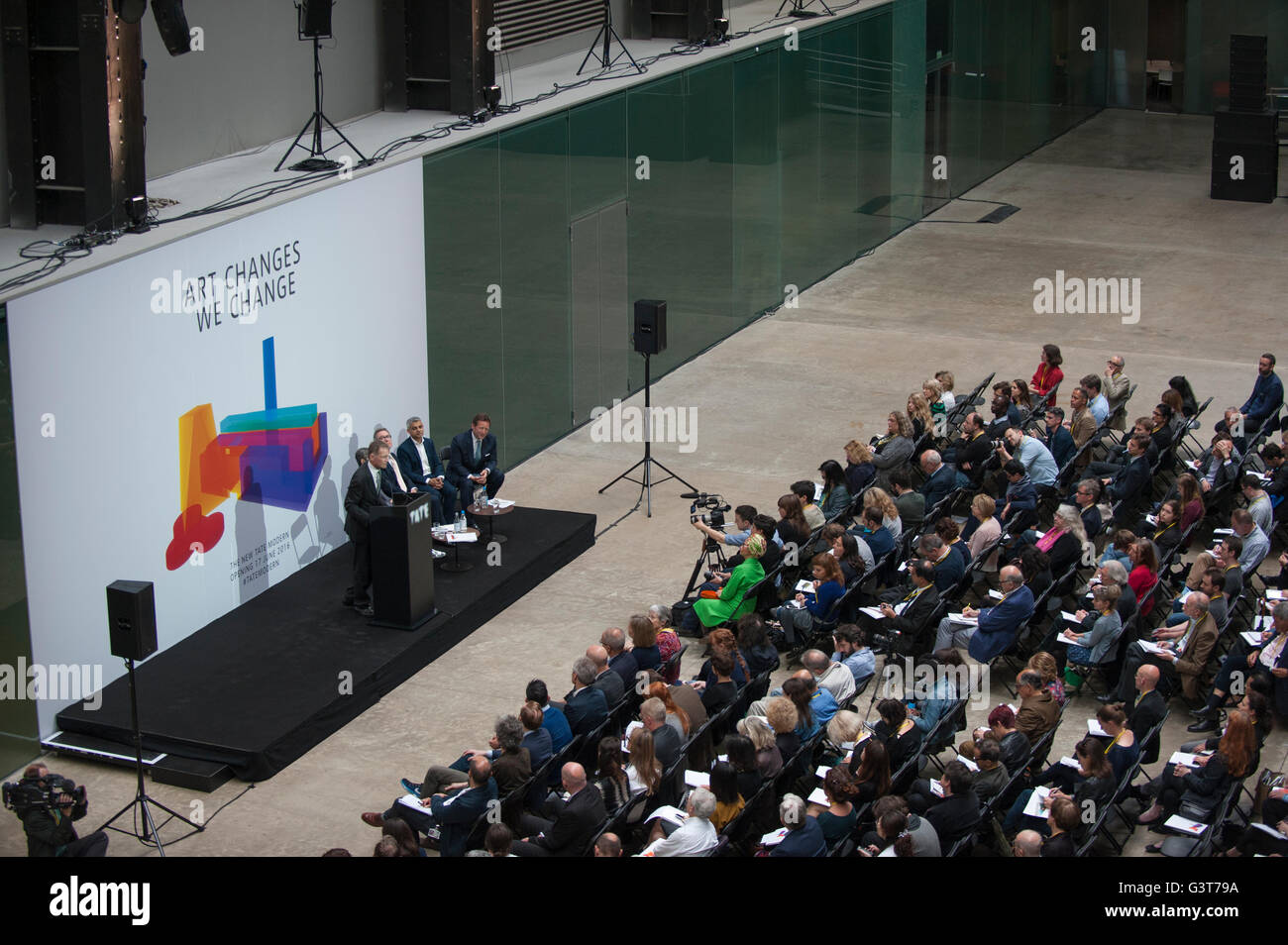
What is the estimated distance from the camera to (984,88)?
26.4 metres

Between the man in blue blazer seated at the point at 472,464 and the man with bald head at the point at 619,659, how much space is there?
12.0 feet

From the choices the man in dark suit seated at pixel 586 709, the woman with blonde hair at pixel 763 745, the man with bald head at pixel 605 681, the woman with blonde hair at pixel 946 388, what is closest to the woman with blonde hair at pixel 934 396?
the woman with blonde hair at pixel 946 388

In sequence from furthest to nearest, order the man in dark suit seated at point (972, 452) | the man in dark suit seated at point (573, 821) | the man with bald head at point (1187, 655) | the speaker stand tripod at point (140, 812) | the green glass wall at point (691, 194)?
the green glass wall at point (691, 194)
the man in dark suit seated at point (972, 452)
the man with bald head at point (1187, 655)
the speaker stand tripod at point (140, 812)
the man in dark suit seated at point (573, 821)

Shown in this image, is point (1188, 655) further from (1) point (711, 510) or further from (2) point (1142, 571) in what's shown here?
(1) point (711, 510)

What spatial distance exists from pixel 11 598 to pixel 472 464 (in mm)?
4459

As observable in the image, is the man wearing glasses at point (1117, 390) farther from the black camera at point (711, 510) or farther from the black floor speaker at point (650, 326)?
the black floor speaker at point (650, 326)

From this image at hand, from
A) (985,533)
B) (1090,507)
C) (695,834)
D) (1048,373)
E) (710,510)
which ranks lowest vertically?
(695,834)

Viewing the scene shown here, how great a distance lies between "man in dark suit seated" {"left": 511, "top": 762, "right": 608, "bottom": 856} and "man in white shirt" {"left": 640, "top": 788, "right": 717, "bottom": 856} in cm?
37

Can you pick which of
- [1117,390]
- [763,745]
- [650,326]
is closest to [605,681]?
[763,745]

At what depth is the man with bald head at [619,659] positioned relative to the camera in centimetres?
1034

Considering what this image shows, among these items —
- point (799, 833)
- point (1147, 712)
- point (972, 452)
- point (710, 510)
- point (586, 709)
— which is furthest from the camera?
point (972, 452)

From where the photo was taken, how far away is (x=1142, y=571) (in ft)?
37.7

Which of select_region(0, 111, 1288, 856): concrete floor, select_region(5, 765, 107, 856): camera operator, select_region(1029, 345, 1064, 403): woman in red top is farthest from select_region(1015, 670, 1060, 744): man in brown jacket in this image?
select_region(1029, 345, 1064, 403): woman in red top

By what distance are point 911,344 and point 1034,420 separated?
4.35 meters
